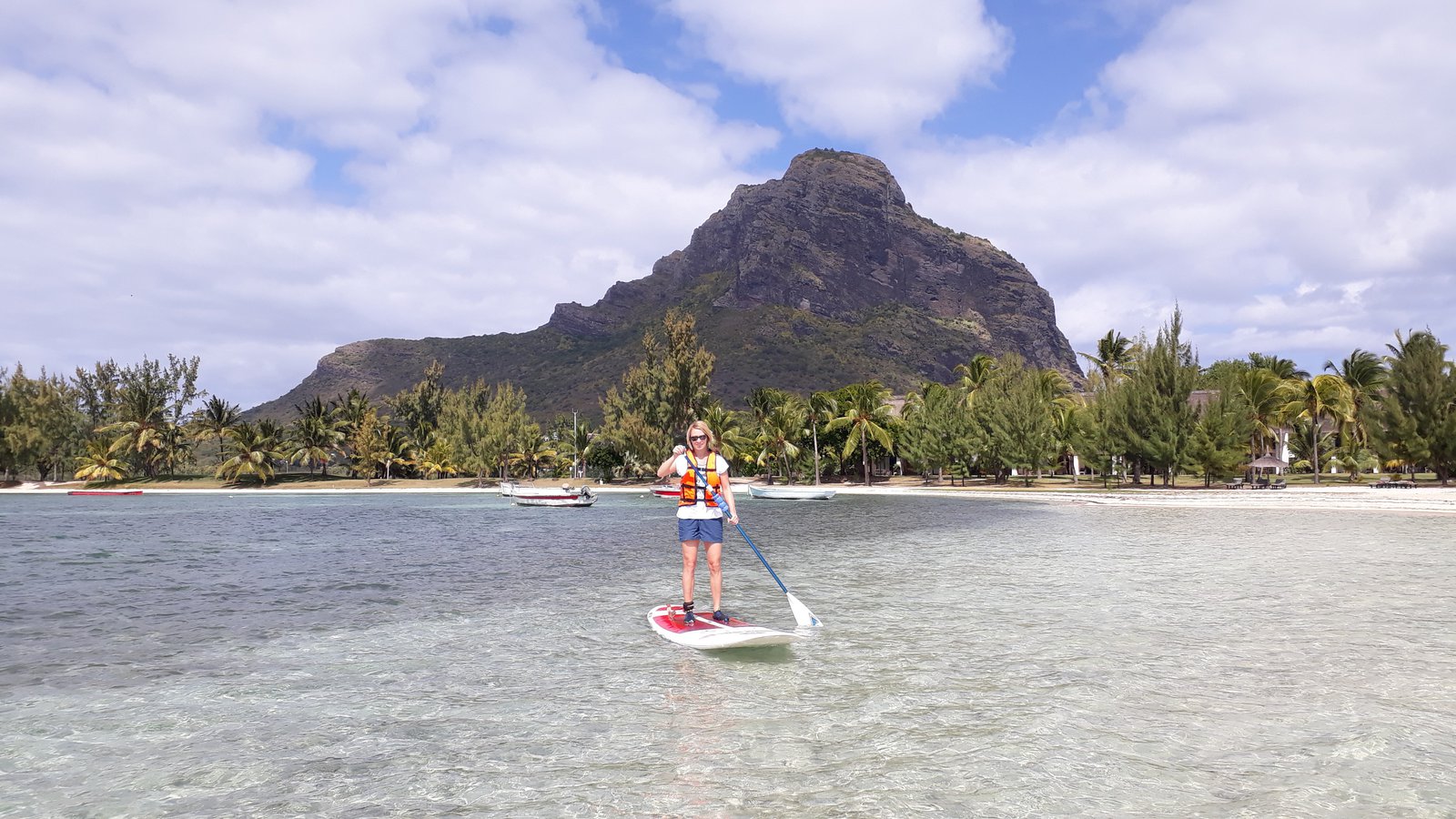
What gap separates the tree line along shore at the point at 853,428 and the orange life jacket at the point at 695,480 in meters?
56.7

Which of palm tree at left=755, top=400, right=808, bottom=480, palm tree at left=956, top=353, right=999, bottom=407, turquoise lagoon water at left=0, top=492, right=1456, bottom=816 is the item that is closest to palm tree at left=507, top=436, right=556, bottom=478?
palm tree at left=755, top=400, right=808, bottom=480

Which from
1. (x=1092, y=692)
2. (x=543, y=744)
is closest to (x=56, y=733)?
(x=543, y=744)

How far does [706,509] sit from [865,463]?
3119 inches

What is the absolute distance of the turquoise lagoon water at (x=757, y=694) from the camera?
701 centimetres

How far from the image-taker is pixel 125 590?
71.7 ft

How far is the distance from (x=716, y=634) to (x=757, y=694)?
231cm

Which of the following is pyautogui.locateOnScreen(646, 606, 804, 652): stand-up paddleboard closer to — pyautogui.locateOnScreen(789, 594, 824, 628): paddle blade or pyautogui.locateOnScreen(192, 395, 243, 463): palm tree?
pyautogui.locateOnScreen(789, 594, 824, 628): paddle blade

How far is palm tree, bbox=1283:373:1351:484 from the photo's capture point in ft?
234

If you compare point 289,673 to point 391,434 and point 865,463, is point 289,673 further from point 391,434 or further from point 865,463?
point 391,434

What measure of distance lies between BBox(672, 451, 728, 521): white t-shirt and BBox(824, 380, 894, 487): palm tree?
74.0 m

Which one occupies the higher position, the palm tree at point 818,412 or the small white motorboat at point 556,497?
the palm tree at point 818,412

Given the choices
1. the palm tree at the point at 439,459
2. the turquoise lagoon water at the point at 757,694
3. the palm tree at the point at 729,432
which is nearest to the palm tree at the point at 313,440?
the palm tree at the point at 439,459

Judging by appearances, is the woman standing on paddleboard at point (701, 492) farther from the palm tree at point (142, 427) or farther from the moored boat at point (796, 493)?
the palm tree at point (142, 427)

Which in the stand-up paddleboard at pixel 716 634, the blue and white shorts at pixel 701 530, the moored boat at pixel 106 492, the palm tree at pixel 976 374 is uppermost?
the palm tree at pixel 976 374
